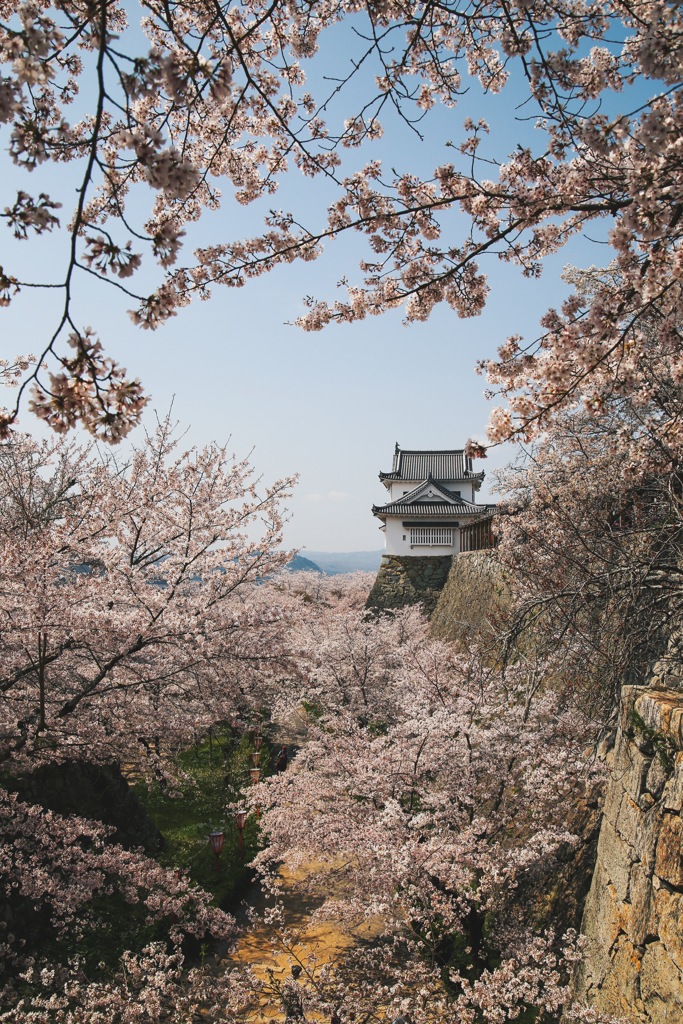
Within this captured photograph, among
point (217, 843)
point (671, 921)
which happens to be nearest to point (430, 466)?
point (217, 843)

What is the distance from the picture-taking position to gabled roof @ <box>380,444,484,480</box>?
2950 centimetres

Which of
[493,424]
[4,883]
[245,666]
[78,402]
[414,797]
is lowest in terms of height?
[4,883]

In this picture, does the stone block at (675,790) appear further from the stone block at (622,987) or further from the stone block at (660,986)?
the stone block at (622,987)

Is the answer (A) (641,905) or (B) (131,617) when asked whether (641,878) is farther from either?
(B) (131,617)

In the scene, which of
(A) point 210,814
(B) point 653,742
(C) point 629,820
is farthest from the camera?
(A) point 210,814

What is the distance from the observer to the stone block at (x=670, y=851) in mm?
3588

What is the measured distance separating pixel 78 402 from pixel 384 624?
1734 centimetres

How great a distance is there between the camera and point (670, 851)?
3.68 m

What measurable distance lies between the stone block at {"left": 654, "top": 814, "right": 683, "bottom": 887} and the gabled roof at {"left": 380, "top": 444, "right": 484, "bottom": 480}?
26.0 metres

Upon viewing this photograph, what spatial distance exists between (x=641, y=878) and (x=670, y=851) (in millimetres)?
554

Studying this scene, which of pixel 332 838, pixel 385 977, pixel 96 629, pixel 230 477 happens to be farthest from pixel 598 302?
pixel 385 977

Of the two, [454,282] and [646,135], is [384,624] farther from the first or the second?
[646,135]

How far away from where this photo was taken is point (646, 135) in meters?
→ 2.10

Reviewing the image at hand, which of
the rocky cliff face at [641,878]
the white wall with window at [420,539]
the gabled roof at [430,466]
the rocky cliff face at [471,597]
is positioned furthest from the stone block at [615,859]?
the gabled roof at [430,466]
